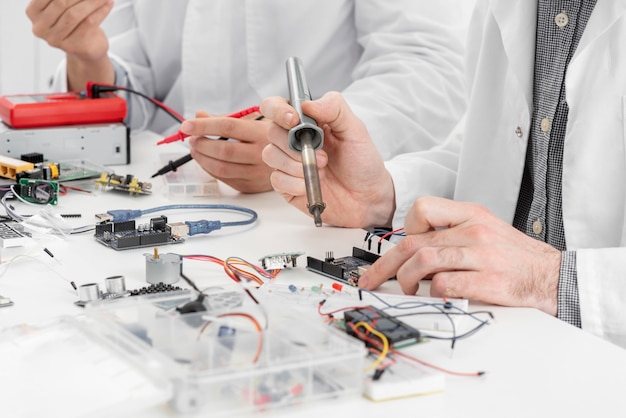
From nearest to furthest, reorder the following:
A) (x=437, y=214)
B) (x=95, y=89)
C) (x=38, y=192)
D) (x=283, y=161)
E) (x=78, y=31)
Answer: (x=437, y=214), (x=283, y=161), (x=38, y=192), (x=95, y=89), (x=78, y=31)

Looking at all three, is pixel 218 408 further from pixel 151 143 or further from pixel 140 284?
pixel 151 143

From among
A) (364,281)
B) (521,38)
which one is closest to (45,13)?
(521,38)

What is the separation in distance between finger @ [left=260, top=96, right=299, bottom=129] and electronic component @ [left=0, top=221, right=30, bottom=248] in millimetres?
403

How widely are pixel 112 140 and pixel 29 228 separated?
0.52m

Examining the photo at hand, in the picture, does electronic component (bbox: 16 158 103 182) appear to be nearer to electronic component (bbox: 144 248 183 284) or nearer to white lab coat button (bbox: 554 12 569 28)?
electronic component (bbox: 144 248 183 284)

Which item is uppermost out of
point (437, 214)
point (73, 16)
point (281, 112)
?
point (73, 16)

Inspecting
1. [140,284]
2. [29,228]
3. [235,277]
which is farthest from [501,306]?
[29,228]

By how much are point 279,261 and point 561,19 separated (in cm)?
66

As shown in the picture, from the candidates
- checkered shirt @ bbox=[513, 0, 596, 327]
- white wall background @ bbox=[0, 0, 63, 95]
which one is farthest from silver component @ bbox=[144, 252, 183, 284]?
white wall background @ bbox=[0, 0, 63, 95]

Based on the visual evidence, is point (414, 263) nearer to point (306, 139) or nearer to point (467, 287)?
point (467, 287)

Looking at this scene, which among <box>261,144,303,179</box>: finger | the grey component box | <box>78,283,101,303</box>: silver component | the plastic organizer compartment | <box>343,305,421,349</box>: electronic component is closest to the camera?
the plastic organizer compartment

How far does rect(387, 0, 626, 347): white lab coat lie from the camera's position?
105 centimetres

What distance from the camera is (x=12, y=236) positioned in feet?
3.94

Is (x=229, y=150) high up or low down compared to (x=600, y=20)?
down
